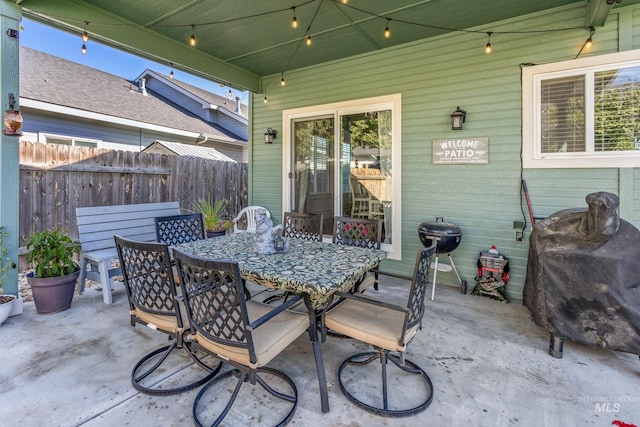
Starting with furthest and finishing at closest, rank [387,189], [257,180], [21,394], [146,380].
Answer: [257,180]
[387,189]
[146,380]
[21,394]

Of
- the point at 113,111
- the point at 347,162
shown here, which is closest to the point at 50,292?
the point at 347,162

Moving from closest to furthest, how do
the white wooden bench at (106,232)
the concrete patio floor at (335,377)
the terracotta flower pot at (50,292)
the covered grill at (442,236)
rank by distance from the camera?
the concrete patio floor at (335,377) < the terracotta flower pot at (50,292) < the white wooden bench at (106,232) < the covered grill at (442,236)

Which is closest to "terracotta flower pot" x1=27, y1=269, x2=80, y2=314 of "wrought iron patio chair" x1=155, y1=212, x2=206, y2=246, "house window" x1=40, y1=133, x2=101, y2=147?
"wrought iron patio chair" x1=155, y1=212, x2=206, y2=246

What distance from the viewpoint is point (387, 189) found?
435 centimetres

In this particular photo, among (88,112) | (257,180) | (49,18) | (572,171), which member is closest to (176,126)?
(88,112)

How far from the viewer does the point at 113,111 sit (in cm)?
761

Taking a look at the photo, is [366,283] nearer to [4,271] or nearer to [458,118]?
[458,118]

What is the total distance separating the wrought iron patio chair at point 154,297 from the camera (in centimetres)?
180

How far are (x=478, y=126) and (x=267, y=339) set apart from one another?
344cm

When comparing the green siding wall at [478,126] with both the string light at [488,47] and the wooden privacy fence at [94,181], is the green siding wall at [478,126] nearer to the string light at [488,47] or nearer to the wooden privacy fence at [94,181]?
the string light at [488,47]

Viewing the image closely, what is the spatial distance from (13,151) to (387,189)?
411 cm

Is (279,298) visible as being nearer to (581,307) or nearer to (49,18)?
(581,307)

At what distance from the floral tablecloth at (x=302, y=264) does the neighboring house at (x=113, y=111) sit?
646cm

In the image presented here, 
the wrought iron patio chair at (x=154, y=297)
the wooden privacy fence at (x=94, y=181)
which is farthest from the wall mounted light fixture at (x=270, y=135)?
the wrought iron patio chair at (x=154, y=297)
